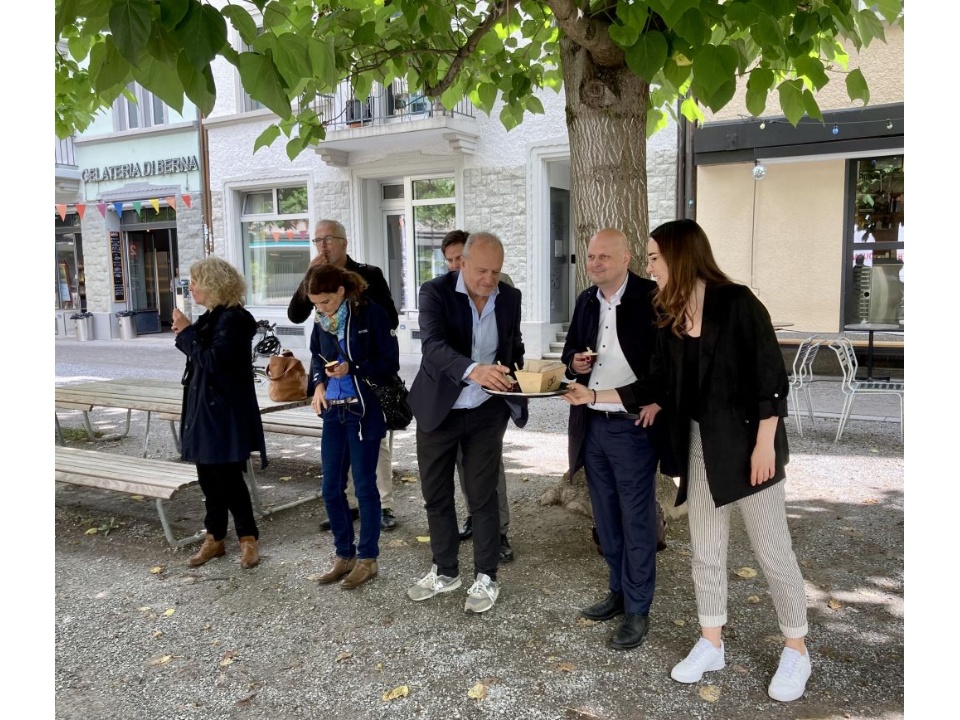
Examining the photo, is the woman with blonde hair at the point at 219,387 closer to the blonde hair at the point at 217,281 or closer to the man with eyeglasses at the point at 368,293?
the blonde hair at the point at 217,281

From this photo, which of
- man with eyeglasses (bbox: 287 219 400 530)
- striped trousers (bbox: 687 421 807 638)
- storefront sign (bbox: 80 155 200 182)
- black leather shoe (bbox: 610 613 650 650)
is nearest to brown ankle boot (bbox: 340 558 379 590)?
man with eyeglasses (bbox: 287 219 400 530)

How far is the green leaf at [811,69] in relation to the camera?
4.02 metres

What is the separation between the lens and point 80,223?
758 inches

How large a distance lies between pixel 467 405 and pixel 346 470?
91cm

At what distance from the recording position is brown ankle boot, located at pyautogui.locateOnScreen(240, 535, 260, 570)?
435cm

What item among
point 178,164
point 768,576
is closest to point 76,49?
point 768,576

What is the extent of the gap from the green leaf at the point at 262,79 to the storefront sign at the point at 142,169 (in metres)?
15.5

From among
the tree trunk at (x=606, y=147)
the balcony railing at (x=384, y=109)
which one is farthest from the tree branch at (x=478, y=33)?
the balcony railing at (x=384, y=109)

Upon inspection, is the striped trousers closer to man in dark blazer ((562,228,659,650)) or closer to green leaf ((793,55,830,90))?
man in dark blazer ((562,228,659,650))

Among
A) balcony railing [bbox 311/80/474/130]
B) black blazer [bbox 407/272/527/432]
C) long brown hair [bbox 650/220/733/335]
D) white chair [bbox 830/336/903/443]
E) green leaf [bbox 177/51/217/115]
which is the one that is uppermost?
balcony railing [bbox 311/80/474/130]

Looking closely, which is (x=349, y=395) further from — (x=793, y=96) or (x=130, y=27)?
(x=793, y=96)

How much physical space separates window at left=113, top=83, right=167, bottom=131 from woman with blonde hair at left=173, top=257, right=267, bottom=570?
15.0 metres

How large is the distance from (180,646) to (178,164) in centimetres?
1560

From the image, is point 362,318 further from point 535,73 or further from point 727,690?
point 535,73
